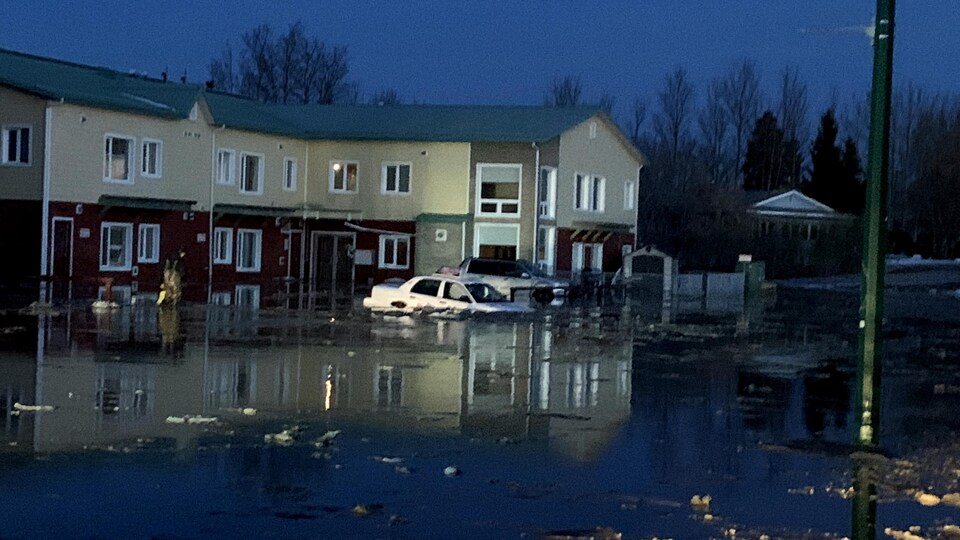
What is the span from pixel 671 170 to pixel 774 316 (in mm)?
57373

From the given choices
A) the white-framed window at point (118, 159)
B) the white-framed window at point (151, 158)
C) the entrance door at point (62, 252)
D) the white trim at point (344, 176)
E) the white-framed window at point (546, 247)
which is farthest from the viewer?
the white trim at point (344, 176)

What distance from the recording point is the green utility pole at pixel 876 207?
1378 cm

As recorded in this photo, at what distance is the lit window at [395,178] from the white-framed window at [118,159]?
12919mm

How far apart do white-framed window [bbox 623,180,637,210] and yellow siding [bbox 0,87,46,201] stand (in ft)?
103

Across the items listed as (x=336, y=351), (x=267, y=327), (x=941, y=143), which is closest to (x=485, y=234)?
(x=267, y=327)

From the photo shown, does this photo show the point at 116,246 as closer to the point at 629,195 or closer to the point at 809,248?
the point at 629,195

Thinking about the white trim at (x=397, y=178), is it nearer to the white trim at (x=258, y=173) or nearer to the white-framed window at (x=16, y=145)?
the white trim at (x=258, y=173)

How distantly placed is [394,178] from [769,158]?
65135 millimetres

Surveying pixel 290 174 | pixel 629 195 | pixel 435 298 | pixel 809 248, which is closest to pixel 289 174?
pixel 290 174

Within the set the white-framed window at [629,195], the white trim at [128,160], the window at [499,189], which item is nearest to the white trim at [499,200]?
the window at [499,189]

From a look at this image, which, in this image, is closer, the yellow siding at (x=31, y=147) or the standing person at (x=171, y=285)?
the standing person at (x=171, y=285)

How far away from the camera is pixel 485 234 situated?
58562 mm

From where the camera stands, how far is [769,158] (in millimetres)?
118250

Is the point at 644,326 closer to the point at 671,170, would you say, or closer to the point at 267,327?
the point at 267,327
